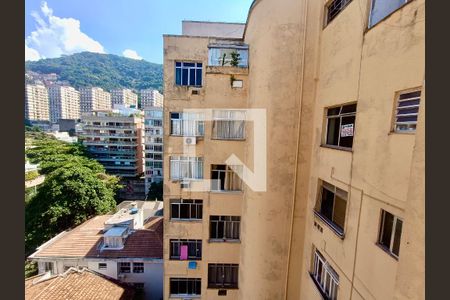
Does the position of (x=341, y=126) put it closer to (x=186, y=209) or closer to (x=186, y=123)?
(x=186, y=123)

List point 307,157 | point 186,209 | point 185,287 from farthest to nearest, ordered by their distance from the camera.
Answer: point 185,287 < point 186,209 < point 307,157

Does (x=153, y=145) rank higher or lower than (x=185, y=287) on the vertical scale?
higher

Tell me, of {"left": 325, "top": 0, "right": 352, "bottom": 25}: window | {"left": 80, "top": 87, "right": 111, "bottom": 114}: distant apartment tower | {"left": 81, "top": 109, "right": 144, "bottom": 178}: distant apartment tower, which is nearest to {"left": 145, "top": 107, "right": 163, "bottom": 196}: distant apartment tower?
{"left": 81, "top": 109, "right": 144, "bottom": 178}: distant apartment tower

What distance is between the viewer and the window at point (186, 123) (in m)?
9.10

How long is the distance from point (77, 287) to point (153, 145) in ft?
122

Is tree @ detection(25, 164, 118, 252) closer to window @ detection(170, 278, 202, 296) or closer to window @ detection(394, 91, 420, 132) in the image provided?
window @ detection(170, 278, 202, 296)

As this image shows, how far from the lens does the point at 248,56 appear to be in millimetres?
8664

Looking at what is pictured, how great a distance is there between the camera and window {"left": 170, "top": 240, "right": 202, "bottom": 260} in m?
9.78

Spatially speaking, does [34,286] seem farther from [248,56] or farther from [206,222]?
[248,56]

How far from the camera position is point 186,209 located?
9.66 metres

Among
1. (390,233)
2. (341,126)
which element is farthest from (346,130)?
(390,233)

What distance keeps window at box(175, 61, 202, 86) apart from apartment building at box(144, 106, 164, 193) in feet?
129

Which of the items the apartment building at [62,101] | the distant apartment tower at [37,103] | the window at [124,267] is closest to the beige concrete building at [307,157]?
the window at [124,267]

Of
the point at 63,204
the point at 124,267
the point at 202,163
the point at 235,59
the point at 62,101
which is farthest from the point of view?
the point at 62,101
